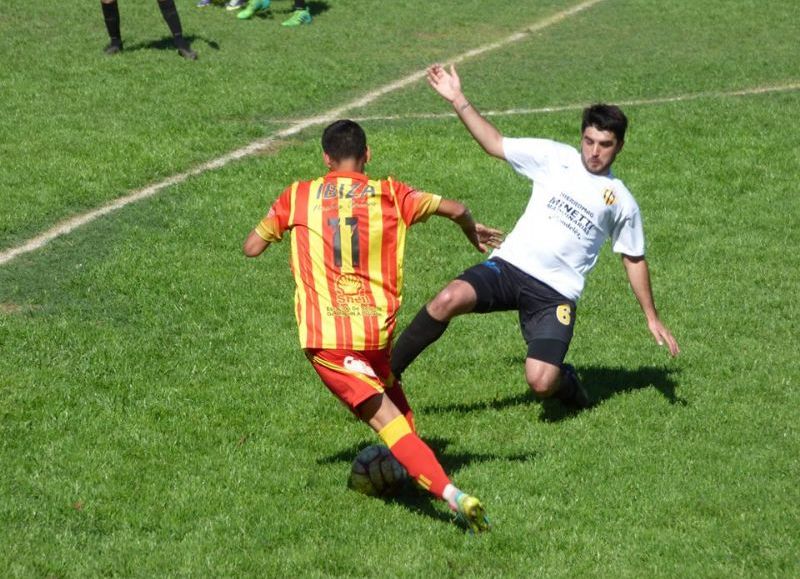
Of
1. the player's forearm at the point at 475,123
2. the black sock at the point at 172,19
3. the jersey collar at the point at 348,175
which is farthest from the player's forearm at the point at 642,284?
the black sock at the point at 172,19

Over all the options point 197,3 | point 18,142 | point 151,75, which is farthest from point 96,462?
point 197,3

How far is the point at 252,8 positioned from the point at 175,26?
9.46 ft

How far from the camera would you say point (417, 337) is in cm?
913

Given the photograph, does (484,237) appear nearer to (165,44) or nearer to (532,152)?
(532,152)

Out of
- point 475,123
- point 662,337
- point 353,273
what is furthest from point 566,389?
point 353,273

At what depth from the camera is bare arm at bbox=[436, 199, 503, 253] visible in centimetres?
784

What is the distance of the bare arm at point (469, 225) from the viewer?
7836 mm

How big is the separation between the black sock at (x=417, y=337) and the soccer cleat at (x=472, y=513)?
6.33 feet

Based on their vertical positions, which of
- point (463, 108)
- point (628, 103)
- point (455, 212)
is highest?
point (463, 108)

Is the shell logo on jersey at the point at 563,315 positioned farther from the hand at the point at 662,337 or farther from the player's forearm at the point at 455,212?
the player's forearm at the point at 455,212

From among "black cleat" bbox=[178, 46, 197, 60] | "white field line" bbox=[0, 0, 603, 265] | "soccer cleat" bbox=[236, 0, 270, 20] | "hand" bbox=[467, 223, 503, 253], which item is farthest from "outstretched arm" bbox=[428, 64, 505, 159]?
"soccer cleat" bbox=[236, 0, 270, 20]

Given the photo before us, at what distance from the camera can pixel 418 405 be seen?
9.52m

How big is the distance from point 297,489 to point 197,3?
1595 centimetres

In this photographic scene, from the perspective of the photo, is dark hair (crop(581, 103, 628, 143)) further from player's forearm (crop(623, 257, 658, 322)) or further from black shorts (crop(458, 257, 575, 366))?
black shorts (crop(458, 257, 575, 366))
